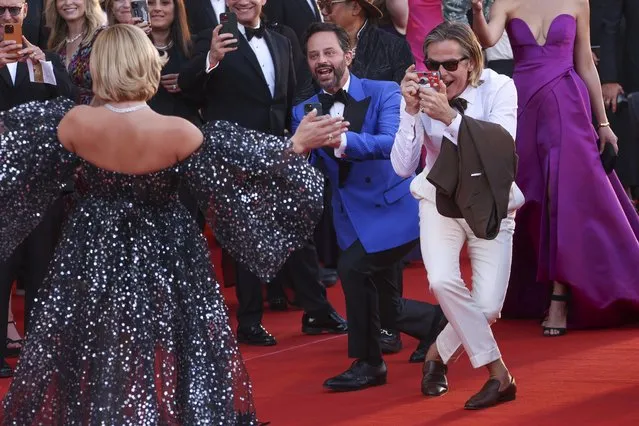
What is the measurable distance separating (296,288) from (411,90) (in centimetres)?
230

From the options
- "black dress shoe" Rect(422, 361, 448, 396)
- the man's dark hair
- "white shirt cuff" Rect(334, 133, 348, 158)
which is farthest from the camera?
the man's dark hair

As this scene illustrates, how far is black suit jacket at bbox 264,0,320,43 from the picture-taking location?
864 centimetres

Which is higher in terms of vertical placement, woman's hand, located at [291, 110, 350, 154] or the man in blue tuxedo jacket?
woman's hand, located at [291, 110, 350, 154]

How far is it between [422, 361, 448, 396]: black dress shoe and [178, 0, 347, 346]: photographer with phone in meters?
1.51

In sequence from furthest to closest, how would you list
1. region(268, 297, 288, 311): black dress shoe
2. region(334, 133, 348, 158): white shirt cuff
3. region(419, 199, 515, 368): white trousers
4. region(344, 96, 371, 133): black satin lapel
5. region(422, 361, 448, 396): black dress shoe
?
region(268, 297, 288, 311): black dress shoe → region(344, 96, 371, 133): black satin lapel → region(334, 133, 348, 158): white shirt cuff → region(422, 361, 448, 396): black dress shoe → region(419, 199, 515, 368): white trousers

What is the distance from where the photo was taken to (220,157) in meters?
4.97

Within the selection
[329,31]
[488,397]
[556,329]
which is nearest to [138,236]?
[488,397]

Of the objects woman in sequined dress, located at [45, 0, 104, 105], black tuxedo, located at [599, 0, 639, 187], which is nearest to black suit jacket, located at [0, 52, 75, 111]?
woman in sequined dress, located at [45, 0, 104, 105]

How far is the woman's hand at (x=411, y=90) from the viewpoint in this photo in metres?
5.50

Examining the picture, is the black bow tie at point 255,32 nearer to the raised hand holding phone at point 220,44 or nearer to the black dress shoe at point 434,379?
the raised hand holding phone at point 220,44

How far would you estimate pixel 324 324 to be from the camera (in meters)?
7.54

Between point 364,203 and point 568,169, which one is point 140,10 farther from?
point 568,169

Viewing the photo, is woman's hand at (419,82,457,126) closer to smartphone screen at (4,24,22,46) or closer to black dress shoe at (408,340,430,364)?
black dress shoe at (408,340,430,364)

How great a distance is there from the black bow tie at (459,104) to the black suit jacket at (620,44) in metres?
2.29
